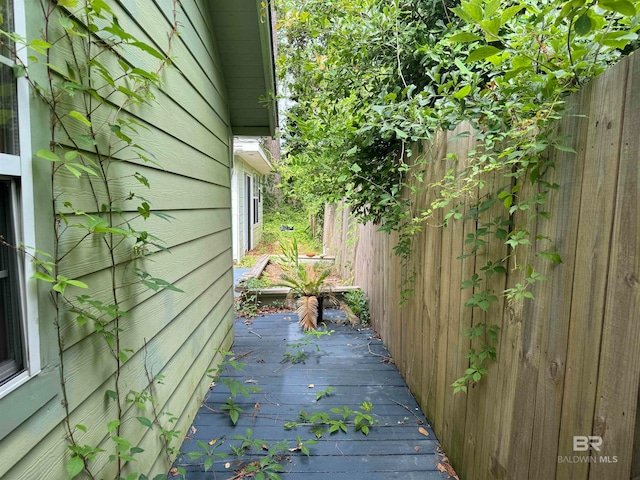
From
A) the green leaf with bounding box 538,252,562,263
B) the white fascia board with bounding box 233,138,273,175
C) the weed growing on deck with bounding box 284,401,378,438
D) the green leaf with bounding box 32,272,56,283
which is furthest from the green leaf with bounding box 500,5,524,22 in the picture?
the white fascia board with bounding box 233,138,273,175

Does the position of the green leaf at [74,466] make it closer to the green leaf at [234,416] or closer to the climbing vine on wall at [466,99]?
the green leaf at [234,416]

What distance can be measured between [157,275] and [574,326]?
68.9 inches

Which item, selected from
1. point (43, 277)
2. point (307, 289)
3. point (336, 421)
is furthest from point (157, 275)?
point (307, 289)

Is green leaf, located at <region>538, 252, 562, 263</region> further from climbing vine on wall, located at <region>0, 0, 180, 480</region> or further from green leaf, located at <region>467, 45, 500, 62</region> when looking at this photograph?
climbing vine on wall, located at <region>0, 0, 180, 480</region>

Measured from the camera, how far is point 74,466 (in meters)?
1.05

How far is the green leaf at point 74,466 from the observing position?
3.38 feet

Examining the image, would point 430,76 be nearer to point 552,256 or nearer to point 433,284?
point 552,256

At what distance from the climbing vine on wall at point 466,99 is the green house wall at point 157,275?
92 centimetres

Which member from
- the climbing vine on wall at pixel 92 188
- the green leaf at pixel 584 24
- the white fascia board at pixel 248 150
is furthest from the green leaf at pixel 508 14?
the white fascia board at pixel 248 150

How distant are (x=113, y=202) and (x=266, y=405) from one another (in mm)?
1824

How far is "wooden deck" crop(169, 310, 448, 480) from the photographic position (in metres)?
1.94

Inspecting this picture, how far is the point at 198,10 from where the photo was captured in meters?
2.49

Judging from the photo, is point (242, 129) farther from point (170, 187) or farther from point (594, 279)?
point (594, 279)

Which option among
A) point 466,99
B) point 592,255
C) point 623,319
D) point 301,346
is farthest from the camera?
point 301,346
